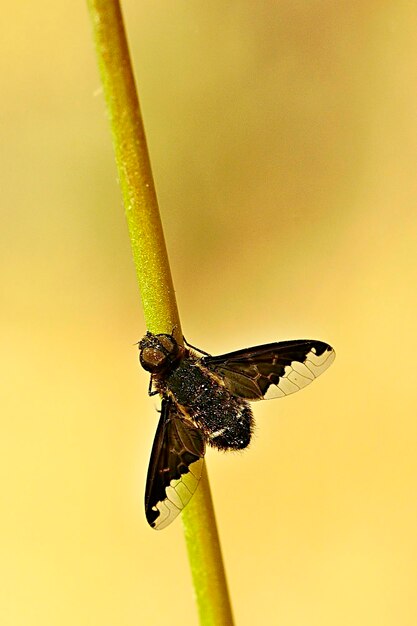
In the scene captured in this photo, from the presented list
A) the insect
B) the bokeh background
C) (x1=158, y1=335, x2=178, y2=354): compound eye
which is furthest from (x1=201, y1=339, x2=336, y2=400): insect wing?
the bokeh background

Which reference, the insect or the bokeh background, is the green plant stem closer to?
the insect

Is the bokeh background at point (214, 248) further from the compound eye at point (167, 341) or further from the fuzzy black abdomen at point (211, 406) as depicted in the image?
the compound eye at point (167, 341)

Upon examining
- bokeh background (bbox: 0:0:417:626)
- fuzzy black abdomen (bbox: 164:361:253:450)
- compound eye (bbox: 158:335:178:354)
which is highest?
bokeh background (bbox: 0:0:417:626)

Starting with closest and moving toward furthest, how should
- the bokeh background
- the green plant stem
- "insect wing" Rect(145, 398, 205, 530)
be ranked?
the green plant stem → "insect wing" Rect(145, 398, 205, 530) → the bokeh background

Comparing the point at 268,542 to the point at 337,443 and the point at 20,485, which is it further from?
the point at 20,485

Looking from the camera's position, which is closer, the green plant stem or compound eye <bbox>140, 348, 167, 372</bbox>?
the green plant stem

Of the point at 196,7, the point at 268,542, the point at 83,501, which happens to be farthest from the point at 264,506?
the point at 196,7

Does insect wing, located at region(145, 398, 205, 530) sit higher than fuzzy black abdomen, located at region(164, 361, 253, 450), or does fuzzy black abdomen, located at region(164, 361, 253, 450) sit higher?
fuzzy black abdomen, located at region(164, 361, 253, 450)

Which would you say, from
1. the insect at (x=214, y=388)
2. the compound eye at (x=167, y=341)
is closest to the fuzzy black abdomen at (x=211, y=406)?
the insect at (x=214, y=388)
